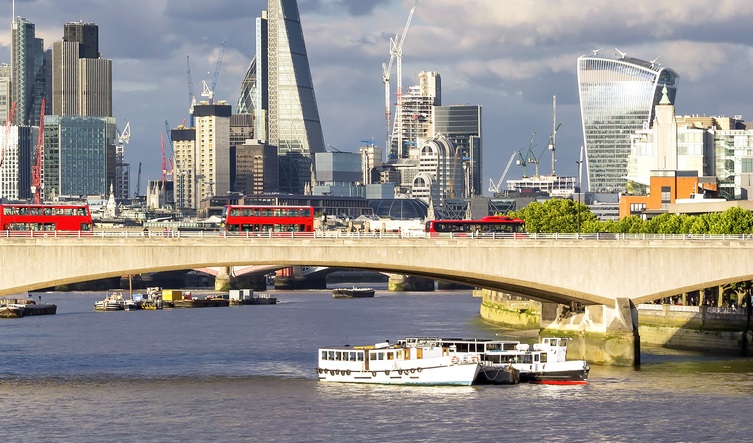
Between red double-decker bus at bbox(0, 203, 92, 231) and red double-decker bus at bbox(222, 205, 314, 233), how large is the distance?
1226cm

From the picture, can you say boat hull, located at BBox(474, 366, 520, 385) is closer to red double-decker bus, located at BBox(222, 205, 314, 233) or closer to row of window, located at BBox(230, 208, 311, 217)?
red double-decker bus, located at BBox(222, 205, 314, 233)

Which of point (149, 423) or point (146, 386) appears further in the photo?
point (146, 386)

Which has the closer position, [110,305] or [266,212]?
[266,212]

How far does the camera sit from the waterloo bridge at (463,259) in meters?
100

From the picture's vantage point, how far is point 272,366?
10850 centimetres

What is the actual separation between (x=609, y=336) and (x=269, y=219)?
35.6 metres

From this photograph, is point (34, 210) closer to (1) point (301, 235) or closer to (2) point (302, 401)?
(1) point (301, 235)

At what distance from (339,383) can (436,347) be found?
690 centimetres

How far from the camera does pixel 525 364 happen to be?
99812mm

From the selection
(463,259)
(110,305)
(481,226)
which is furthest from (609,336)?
(110,305)

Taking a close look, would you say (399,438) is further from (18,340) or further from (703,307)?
(18,340)

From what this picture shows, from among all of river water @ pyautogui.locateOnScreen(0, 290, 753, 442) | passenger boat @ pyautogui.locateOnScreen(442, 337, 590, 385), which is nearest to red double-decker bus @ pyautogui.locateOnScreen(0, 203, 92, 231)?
river water @ pyautogui.locateOnScreen(0, 290, 753, 442)

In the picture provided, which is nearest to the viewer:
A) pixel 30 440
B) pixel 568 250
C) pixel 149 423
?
pixel 30 440

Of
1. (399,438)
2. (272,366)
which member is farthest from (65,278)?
(399,438)
